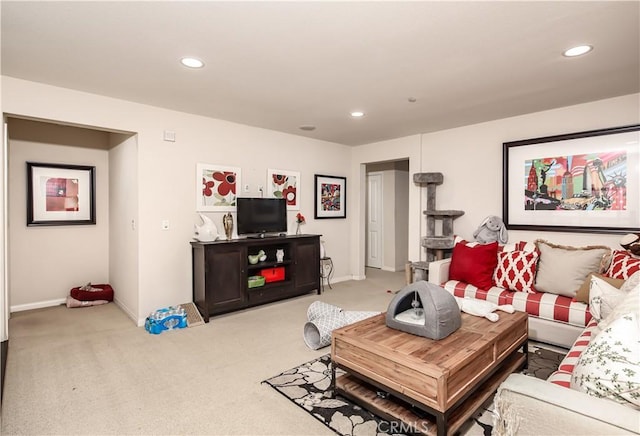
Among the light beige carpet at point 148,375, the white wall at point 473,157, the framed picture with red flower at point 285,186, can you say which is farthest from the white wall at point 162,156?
the white wall at point 473,157

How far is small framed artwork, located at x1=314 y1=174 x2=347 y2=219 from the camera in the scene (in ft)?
18.3

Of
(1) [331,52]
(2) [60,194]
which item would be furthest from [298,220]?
(2) [60,194]

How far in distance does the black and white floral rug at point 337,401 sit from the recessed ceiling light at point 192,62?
8.05ft

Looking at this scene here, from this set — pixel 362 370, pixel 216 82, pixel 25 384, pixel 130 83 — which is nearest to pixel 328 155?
pixel 216 82

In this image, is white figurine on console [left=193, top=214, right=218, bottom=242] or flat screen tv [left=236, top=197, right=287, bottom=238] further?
flat screen tv [left=236, top=197, right=287, bottom=238]

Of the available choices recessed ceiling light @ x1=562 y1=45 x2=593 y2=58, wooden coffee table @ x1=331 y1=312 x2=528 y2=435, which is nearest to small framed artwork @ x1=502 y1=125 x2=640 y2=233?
recessed ceiling light @ x1=562 y1=45 x2=593 y2=58

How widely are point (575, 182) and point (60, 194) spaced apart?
6237mm

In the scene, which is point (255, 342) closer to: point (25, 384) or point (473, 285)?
point (25, 384)

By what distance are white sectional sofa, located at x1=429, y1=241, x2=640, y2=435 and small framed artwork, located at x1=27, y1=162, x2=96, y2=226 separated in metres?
5.22

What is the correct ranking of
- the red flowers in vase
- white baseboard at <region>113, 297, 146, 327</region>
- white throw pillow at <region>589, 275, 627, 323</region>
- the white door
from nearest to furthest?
white throw pillow at <region>589, 275, 627, 323</region>, white baseboard at <region>113, 297, 146, 327</region>, the red flowers in vase, the white door

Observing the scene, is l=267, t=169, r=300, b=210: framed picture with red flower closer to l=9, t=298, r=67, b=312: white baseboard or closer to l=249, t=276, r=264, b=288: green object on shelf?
l=249, t=276, r=264, b=288: green object on shelf

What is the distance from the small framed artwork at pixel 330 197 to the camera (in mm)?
5586

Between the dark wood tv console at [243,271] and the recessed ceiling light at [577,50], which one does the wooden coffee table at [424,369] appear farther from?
the dark wood tv console at [243,271]

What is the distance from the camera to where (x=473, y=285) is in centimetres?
363
